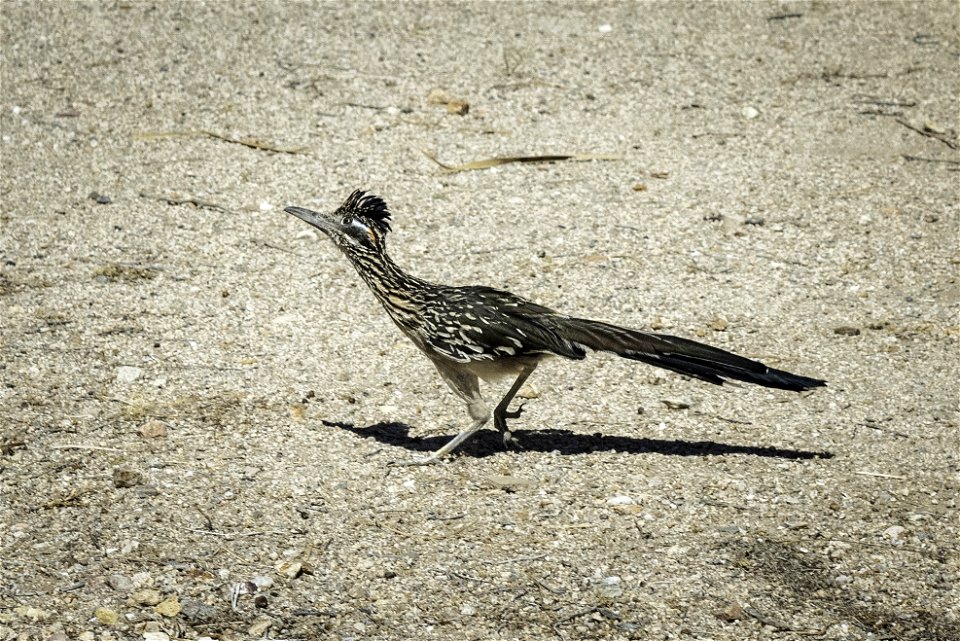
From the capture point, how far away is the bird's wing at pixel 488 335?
5.86 m

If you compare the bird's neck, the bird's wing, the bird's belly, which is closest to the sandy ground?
the bird's belly

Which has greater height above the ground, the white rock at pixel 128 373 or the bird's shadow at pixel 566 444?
the white rock at pixel 128 373

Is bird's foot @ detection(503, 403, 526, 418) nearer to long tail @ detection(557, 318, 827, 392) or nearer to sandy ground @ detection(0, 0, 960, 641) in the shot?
sandy ground @ detection(0, 0, 960, 641)

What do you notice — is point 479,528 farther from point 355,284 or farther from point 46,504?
point 355,284

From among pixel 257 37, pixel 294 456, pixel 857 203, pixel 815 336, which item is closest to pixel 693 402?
pixel 815 336

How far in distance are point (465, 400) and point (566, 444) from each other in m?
0.61

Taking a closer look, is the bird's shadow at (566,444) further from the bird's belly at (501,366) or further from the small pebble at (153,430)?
the small pebble at (153,430)

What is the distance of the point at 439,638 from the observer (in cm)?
480

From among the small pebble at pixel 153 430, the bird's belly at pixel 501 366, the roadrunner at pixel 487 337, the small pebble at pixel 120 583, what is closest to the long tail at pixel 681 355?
the roadrunner at pixel 487 337

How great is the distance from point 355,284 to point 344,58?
350 cm

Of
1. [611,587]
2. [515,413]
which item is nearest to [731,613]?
[611,587]

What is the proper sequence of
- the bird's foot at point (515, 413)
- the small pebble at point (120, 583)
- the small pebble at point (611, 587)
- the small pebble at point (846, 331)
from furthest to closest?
the small pebble at point (846, 331), the bird's foot at point (515, 413), the small pebble at point (611, 587), the small pebble at point (120, 583)

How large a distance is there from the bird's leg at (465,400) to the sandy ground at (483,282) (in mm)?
123

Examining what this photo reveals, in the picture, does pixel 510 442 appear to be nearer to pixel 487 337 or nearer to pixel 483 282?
pixel 487 337
